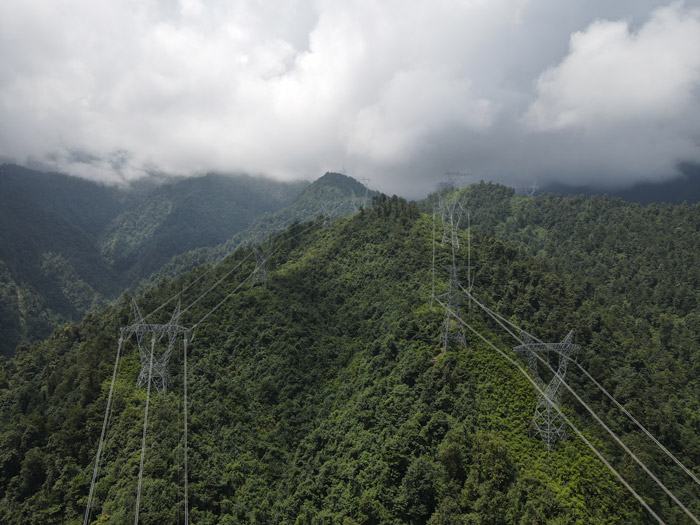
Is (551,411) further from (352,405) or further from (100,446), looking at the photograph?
(100,446)

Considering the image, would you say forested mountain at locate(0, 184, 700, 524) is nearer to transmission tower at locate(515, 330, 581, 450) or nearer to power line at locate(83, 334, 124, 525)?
power line at locate(83, 334, 124, 525)

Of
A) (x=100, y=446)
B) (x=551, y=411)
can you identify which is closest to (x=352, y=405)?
(x=551, y=411)

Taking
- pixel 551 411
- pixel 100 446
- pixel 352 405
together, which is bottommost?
pixel 100 446

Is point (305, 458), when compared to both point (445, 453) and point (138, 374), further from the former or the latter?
point (138, 374)

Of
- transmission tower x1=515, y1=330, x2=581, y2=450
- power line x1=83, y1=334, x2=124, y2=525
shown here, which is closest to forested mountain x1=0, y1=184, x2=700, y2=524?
power line x1=83, y1=334, x2=124, y2=525

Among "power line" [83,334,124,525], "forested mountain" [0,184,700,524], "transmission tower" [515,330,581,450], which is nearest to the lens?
"forested mountain" [0,184,700,524]

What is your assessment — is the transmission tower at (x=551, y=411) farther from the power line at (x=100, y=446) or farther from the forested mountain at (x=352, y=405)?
the power line at (x=100, y=446)

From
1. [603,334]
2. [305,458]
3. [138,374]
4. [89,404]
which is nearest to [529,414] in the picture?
[305,458]

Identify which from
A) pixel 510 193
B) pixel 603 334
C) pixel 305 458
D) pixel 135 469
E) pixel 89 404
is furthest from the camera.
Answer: pixel 510 193
